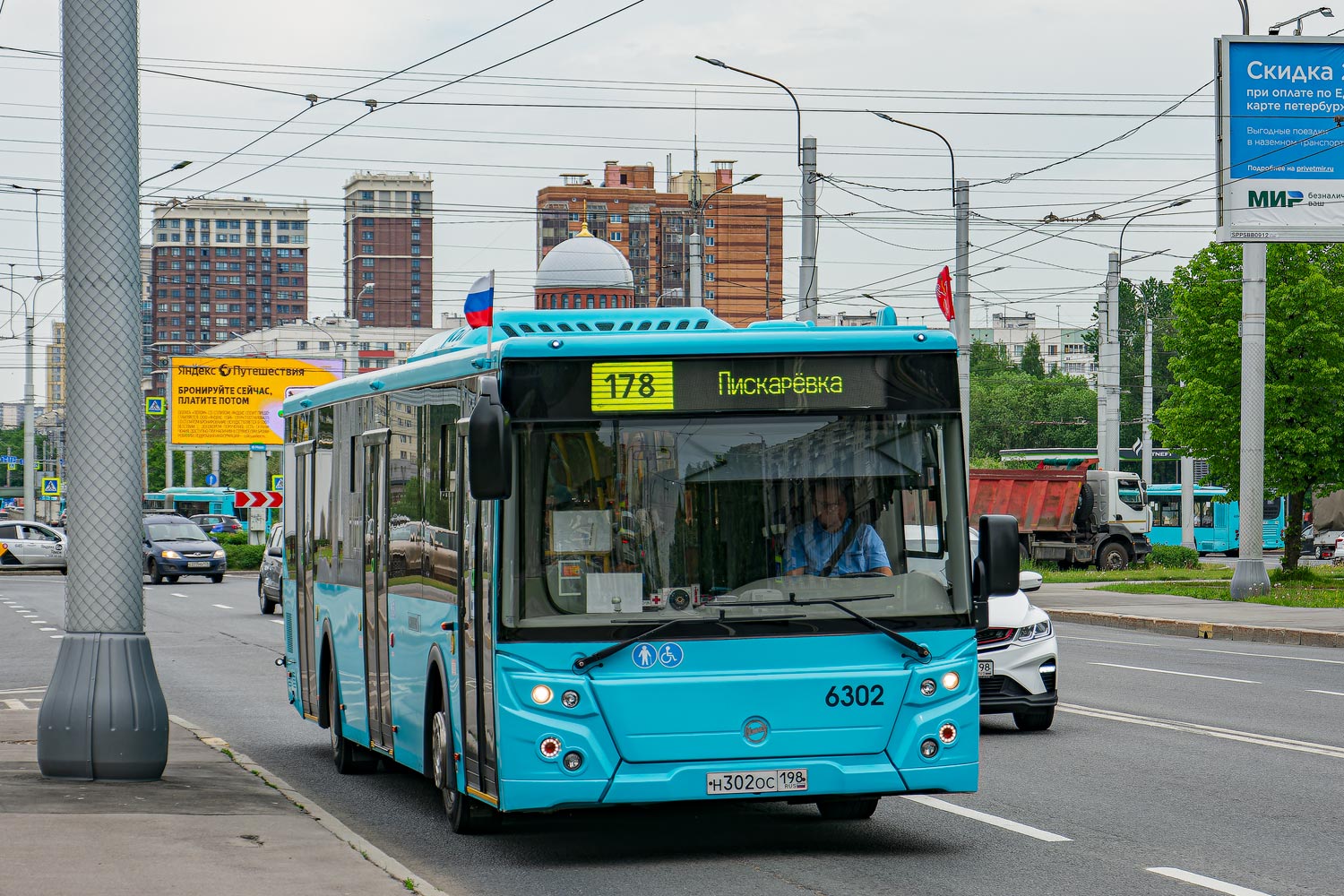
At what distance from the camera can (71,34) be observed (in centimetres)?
1046

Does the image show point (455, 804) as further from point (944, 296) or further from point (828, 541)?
point (944, 296)

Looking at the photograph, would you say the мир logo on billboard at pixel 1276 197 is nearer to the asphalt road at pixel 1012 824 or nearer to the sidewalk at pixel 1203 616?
the sidewalk at pixel 1203 616

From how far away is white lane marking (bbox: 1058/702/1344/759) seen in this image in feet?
39.9

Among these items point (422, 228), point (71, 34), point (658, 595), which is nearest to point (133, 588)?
point (71, 34)

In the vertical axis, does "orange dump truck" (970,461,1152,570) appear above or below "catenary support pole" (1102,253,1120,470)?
below

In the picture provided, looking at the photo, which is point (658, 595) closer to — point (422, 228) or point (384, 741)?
point (384, 741)

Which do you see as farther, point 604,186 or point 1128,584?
point 604,186

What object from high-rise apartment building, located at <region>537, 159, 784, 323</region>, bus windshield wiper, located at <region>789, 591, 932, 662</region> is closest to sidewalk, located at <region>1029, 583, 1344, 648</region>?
bus windshield wiper, located at <region>789, 591, 932, 662</region>

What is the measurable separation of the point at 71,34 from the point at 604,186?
409 ft

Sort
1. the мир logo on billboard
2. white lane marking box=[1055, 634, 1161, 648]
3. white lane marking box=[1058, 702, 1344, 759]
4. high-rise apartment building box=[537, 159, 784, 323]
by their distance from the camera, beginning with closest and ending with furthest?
white lane marking box=[1058, 702, 1344, 759]
white lane marking box=[1055, 634, 1161, 648]
the мир logo on billboard
high-rise apartment building box=[537, 159, 784, 323]

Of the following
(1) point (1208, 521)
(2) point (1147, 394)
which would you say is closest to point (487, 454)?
(2) point (1147, 394)

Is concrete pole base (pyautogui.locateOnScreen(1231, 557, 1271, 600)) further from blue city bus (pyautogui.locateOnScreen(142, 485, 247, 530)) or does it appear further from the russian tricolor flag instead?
blue city bus (pyautogui.locateOnScreen(142, 485, 247, 530))

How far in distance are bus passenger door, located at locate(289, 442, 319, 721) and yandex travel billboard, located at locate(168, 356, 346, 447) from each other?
179ft

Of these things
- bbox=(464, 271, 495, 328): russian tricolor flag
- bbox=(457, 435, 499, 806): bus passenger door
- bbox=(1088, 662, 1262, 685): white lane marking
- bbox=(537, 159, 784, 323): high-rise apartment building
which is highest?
bbox=(537, 159, 784, 323): high-rise apartment building
